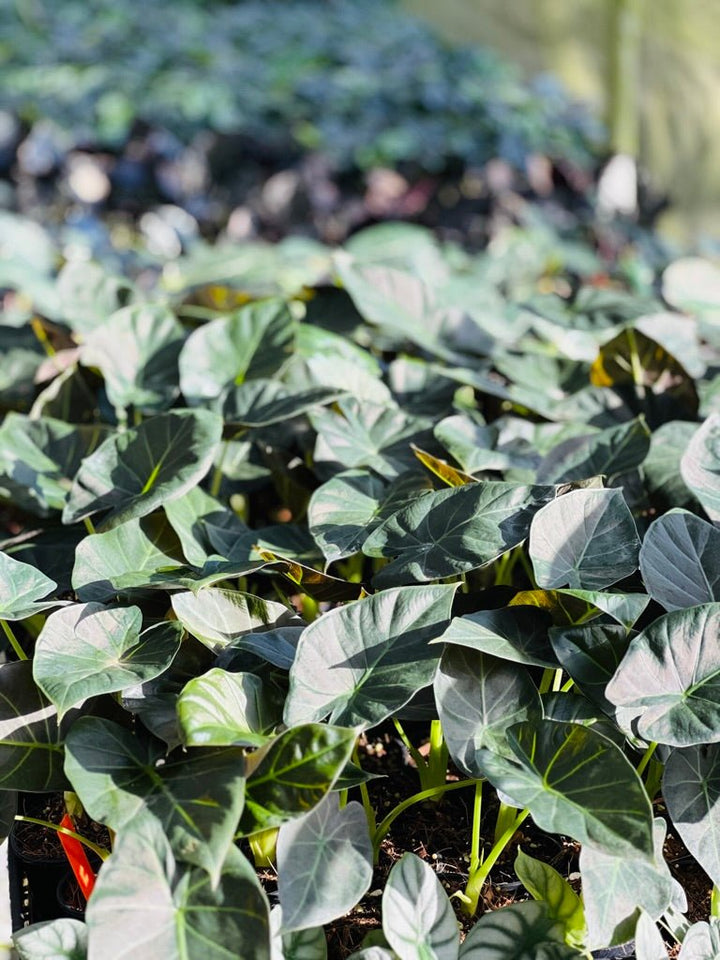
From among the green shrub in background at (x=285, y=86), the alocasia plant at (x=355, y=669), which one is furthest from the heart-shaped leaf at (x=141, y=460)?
the green shrub in background at (x=285, y=86)

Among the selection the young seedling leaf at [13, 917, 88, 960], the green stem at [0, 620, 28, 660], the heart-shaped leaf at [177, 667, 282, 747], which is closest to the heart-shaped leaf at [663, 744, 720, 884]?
the heart-shaped leaf at [177, 667, 282, 747]

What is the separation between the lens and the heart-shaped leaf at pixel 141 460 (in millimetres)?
938

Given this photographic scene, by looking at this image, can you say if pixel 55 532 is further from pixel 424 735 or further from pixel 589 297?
pixel 589 297

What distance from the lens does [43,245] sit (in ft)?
7.31

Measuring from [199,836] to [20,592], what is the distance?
0.95 ft

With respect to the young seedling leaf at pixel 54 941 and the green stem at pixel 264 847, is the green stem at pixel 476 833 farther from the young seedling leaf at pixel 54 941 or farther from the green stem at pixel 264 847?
the young seedling leaf at pixel 54 941

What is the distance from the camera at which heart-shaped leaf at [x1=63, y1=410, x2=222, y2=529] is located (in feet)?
3.08

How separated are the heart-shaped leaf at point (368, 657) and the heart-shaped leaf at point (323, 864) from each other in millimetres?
76

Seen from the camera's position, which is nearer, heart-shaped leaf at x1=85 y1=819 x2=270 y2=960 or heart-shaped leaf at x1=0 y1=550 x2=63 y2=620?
heart-shaped leaf at x1=85 y1=819 x2=270 y2=960

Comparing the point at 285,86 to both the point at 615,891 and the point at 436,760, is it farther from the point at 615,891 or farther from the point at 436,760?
the point at 615,891

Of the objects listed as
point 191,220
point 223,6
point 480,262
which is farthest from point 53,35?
point 480,262

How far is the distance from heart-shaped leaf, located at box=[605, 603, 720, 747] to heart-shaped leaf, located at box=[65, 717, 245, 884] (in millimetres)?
287

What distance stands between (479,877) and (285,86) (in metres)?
3.99

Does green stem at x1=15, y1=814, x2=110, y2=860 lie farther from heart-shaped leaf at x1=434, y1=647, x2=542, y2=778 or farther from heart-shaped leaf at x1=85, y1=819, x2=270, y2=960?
heart-shaped leaf at x1=434, y1=647, x2=542, y2=778
